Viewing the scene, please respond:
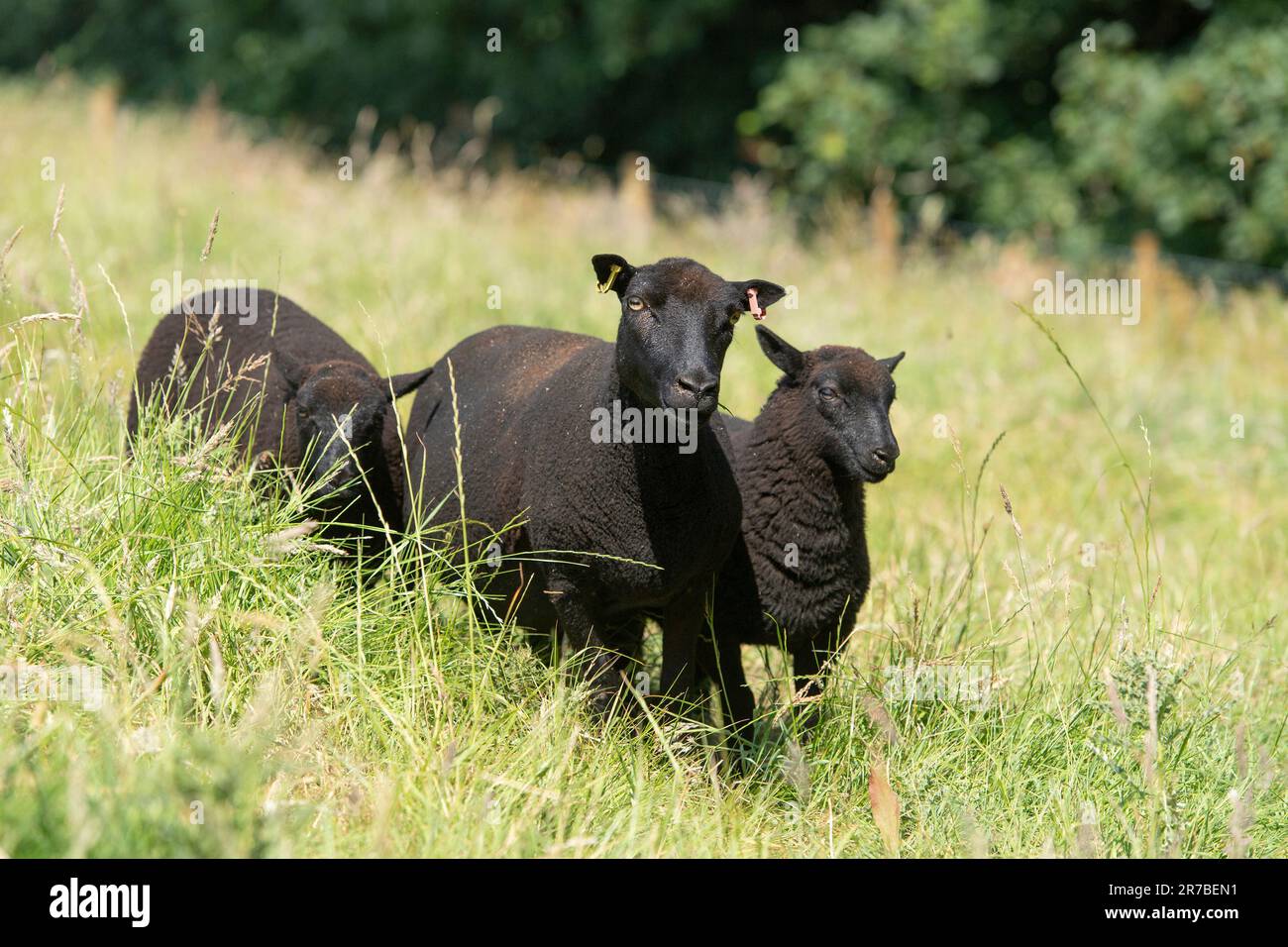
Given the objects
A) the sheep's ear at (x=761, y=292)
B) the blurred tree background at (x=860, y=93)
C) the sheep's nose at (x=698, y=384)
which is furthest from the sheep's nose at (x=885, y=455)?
the blurred tree background at (x=860, y=93)

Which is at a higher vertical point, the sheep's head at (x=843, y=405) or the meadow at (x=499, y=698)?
the sheep's head at (x=843, y=405)

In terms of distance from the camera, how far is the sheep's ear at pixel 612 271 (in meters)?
4.16

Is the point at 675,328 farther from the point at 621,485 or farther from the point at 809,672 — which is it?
the point at 809,672

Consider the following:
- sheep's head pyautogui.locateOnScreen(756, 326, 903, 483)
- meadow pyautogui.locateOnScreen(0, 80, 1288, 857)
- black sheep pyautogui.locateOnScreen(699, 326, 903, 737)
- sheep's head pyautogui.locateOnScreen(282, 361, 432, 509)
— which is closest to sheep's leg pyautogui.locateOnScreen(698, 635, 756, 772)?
black sheep pyautogui.locateOnScreen(699, 326, 903, 737)

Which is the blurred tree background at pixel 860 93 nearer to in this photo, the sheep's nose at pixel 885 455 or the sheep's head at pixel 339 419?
the sheep's nose at pixel 885 455

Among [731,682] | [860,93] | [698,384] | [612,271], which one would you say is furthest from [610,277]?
[860,93]

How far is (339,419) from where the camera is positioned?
4.73 meters

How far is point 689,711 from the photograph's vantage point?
4426 millimetres

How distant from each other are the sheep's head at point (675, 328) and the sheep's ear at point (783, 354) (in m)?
0.50

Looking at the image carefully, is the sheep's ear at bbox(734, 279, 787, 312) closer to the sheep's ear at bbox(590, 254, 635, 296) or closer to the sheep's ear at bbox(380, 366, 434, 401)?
the sheep's ear at bbox(590, 254, 635, 296)

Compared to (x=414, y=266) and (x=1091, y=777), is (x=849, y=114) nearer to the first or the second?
(x=414, y=266)

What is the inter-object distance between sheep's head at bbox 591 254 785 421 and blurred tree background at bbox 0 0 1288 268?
911 centimetres

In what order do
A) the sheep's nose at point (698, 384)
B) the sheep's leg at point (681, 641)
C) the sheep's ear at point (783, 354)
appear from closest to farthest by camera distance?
the sheep's nose at point (698, 384) < the sheep's leg at point (681, 641) < the sheep's ear at point (783, 354)
